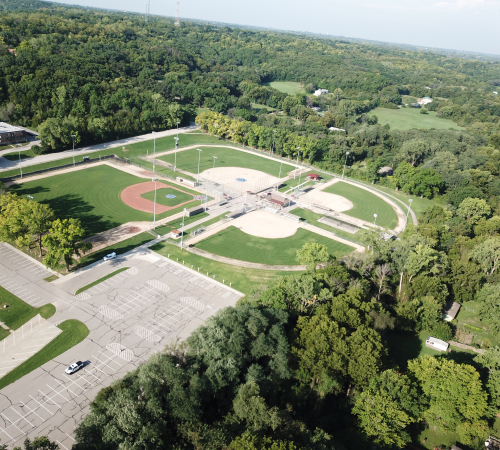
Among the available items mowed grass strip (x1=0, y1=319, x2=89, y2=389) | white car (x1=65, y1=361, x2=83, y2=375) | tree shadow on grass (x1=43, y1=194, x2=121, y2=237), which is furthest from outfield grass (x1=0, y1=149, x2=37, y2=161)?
white car (x1=65, y1=361, x2=83, y2=375)

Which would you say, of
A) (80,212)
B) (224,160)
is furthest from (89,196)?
(224,160)

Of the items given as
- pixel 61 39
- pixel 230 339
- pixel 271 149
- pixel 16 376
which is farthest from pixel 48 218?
pixel 61 39

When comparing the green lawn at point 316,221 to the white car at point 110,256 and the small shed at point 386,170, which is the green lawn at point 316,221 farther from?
the white car at point 110,256

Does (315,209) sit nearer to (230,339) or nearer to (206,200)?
(206,200)

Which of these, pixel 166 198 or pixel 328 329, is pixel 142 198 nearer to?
pixel 166 198

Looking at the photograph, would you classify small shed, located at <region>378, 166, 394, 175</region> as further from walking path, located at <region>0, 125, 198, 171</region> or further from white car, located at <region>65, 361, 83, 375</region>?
white car, located at <region>65, 361, 83, 375</region>

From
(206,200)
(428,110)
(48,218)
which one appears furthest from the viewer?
(428,110)
